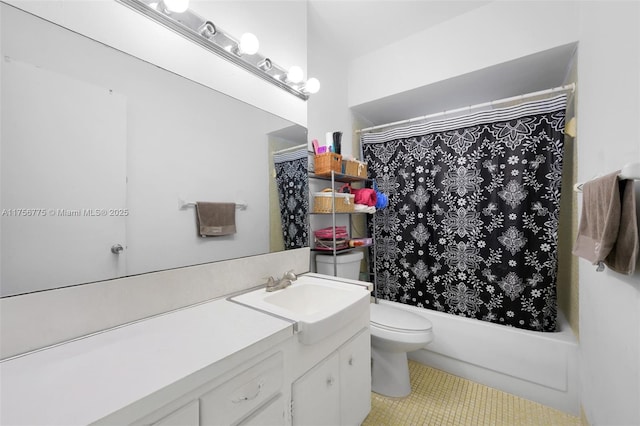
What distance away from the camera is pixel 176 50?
111 cm

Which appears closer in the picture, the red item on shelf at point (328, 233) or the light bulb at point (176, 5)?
the light bulb at point (176, 5)

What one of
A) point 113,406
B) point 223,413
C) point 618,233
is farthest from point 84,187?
point 618,233

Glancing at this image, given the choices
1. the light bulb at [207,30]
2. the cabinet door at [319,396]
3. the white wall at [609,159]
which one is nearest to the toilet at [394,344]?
the cabinet door at [319,396]

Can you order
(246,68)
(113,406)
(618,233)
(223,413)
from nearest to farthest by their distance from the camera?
(113,406) → (223,413) → (618,233) → (246,68)

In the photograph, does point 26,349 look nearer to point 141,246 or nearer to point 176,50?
point 141,246

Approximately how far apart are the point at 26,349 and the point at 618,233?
180 centimetres

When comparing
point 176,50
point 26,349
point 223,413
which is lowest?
point 223,413

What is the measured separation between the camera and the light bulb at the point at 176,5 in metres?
1.03

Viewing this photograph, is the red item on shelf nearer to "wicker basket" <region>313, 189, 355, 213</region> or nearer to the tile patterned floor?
"wicker basket" <region>313, 189, 355, 213</region>

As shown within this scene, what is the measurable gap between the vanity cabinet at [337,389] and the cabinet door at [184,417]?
1.20 ft

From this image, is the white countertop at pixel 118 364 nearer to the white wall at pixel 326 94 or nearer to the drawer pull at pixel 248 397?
the drawer pull at pixel 248 397

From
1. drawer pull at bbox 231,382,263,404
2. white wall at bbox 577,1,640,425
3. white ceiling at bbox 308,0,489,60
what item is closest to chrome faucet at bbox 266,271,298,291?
drawer pull at bbox 231,382,263,404

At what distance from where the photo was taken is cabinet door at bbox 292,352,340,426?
92cm

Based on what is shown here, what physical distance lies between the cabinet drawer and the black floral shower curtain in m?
1.66
